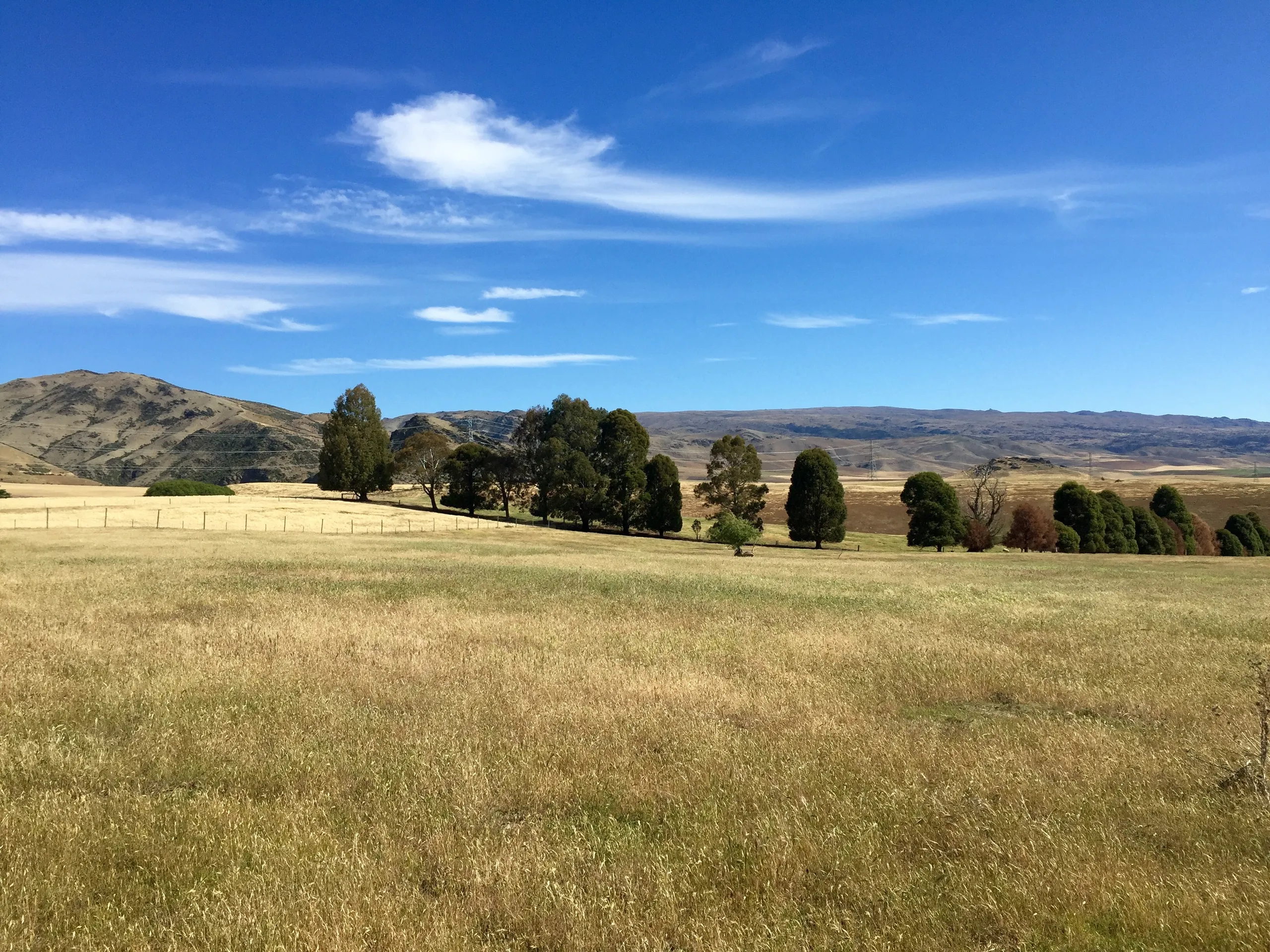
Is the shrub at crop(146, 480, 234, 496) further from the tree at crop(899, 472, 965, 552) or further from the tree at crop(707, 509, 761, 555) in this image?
the tree at crop(899, 472, 965, 552)

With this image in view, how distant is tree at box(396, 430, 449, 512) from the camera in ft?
310

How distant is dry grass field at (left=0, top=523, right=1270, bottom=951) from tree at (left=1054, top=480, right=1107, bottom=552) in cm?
6669

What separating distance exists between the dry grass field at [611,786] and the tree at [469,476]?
73.8 m

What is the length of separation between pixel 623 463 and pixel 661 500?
5689mm

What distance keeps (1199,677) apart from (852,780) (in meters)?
9.58

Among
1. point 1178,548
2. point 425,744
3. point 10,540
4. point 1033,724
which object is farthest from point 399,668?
point 1178,548

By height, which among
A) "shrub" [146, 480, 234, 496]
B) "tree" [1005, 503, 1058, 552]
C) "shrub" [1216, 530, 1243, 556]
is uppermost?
"shrub" [146, 480, 234, 496]

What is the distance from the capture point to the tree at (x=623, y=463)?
82.4 meters

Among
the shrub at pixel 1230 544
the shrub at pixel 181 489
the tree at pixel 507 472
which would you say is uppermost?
the tree at pixel 507 472

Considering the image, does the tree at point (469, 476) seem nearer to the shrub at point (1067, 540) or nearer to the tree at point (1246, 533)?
the shrub at point (1067, 540)

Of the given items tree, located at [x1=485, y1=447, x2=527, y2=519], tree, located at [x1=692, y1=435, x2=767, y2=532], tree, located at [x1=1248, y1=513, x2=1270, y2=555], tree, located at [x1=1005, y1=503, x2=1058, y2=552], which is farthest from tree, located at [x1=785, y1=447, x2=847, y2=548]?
tree, located at [x1=1248, y1=513, x2=1270, y2=555]

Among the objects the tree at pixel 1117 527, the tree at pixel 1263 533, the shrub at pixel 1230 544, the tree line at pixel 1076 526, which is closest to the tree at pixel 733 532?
the tree line at pixel 1076 526

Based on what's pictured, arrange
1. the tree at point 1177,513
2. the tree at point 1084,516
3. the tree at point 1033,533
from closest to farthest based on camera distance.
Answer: the tree at point 1033,533, the tree at point 1084,516, the tree at point 1177,513

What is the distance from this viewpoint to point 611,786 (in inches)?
336
